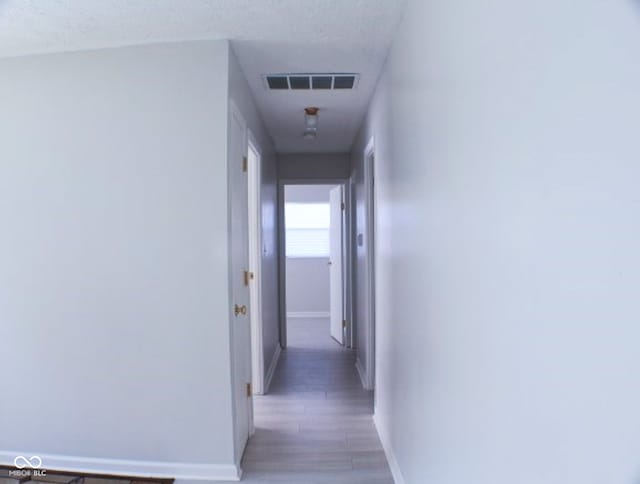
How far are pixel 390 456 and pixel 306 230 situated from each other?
16.0 feet

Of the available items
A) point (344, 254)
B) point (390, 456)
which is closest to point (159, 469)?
point (390, 456)

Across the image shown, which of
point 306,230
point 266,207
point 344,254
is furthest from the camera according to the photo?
point 306,230

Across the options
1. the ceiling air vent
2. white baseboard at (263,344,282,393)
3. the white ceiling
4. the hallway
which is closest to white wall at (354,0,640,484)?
the white ceiling

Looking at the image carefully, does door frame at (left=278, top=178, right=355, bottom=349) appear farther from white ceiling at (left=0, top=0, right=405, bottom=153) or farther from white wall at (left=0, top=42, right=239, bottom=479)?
white wall at (left=0, top=42, right=239, bottom=479)

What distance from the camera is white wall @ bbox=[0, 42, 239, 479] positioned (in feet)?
6.60

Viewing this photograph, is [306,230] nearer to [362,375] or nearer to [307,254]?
[307,254]

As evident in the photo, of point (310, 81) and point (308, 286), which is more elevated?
point (310, 81)

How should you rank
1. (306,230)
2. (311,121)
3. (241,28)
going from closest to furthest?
(241,28)
(311,121)
(306,230)

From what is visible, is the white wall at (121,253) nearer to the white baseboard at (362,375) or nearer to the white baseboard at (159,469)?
the white baseboard at (159,469)

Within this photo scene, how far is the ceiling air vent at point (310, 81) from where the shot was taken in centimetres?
248

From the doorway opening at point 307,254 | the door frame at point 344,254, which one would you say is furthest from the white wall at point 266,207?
the doorway opening at point 307,254

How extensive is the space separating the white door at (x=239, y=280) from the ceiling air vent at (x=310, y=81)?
0.42 metres

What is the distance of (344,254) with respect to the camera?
14.8 feet

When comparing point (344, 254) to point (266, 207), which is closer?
point (266, 207)
